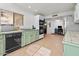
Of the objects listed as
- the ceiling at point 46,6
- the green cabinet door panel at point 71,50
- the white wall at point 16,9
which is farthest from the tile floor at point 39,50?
the ceiling at point 46,6

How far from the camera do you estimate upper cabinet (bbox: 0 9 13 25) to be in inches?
121

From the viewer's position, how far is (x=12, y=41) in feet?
9.70

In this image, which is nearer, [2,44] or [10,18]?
[2,44]

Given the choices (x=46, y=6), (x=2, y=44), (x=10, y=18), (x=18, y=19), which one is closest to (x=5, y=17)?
(x=10, y=18)

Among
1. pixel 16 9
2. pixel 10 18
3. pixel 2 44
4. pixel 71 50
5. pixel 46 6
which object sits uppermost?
pixel 46 6

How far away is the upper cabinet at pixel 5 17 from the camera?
3.08m

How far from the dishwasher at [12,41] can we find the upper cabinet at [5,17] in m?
0.73

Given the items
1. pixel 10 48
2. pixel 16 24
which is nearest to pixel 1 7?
pixel 16 24

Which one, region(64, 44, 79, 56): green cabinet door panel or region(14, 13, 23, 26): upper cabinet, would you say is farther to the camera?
region(14, 13, 23, 26): upper cabinet

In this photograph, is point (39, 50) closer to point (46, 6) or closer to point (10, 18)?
point (10, 18)

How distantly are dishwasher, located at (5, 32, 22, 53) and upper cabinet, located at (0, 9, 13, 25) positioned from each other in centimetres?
73

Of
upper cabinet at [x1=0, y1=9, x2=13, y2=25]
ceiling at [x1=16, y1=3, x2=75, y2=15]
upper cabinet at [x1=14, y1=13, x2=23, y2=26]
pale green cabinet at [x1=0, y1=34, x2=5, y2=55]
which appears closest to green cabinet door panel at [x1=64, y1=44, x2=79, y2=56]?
pale green cabinet at [x1=0, y1=34, x2=5, y2=55]

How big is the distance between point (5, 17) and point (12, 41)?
3.68ft

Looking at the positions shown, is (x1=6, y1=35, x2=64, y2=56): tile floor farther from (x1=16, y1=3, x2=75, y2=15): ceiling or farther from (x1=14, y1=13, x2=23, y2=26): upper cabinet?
(x1=16, y1=3, x2=75, y2=15): ceiling
